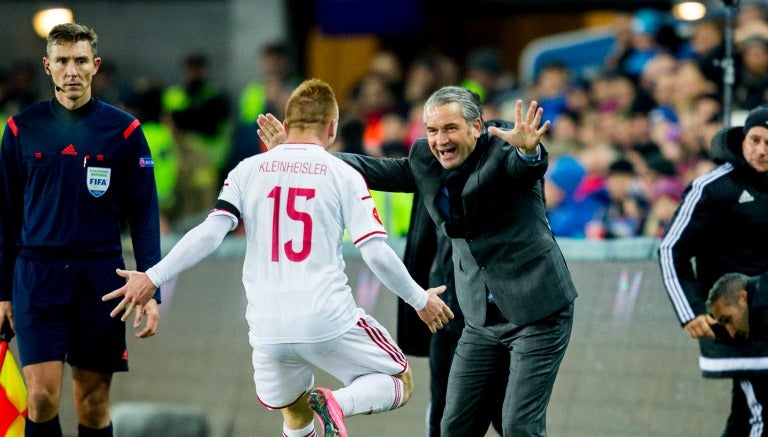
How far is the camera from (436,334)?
796cm

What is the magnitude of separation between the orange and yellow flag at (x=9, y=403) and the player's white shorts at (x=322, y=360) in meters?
1.47

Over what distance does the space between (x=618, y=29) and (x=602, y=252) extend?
6233 mm

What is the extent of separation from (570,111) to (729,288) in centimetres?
617

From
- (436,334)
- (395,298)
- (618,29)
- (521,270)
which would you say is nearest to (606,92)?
(618,29)

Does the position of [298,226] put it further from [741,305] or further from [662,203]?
[662,203]

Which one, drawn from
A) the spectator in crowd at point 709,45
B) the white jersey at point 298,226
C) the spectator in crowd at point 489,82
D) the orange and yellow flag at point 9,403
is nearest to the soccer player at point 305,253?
the white jersey at point 298,226

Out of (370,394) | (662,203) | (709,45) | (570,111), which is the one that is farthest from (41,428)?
(709,45)

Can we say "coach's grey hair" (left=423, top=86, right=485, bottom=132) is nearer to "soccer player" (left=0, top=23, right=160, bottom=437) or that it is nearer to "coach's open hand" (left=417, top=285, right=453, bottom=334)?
"coach's open hand" (left=417, top=285, right=453, bottom=334)

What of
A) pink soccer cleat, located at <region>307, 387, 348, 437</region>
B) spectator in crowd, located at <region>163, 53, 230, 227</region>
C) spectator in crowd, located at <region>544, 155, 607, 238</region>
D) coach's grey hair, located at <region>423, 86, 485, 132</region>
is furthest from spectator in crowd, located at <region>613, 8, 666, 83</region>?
pink soccer cleat, located at <region>307, 387, 348, 437</region>

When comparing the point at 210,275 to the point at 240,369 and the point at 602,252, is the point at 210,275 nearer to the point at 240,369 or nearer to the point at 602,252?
the point at 240,369

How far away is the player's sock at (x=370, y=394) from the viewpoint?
266 inches

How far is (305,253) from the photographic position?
6605 millimetres

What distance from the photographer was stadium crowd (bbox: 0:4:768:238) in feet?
36.0

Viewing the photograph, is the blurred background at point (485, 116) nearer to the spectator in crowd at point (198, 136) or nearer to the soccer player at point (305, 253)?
the spectator in crowd at point (198, 136)
